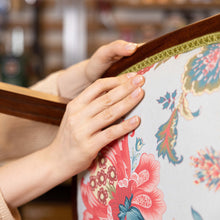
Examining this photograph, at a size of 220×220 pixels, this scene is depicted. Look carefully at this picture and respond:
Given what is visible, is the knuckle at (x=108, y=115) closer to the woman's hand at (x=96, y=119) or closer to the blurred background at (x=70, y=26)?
the woman's hand at (x=96, y=119)

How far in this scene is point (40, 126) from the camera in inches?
28.9

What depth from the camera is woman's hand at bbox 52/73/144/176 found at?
542mm

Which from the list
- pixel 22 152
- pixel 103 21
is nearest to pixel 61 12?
pixel 103 21

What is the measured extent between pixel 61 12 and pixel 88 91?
115 inches

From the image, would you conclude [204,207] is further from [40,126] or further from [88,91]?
Result: [40,126]

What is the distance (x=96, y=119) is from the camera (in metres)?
0.56

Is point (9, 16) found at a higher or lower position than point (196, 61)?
higher

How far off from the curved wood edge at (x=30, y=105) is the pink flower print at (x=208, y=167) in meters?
0.33

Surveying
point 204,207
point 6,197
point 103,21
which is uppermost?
point 103,21

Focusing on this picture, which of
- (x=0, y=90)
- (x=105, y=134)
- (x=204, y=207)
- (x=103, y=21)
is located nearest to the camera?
(x=204, y=207)

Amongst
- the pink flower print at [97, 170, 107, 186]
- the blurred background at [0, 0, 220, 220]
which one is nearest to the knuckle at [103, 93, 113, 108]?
the pink flower print at [97, 170, 107, 186]

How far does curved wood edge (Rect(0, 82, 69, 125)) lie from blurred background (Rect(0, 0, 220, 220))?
2.31 metres

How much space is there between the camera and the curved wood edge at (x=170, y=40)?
1.52 ft

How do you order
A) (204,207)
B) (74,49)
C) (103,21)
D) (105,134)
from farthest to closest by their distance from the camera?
(103,21) < (74,49) < (105,134) < (204,207)
